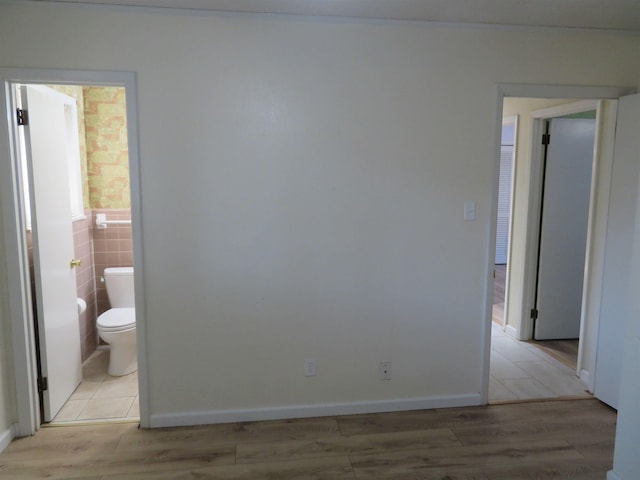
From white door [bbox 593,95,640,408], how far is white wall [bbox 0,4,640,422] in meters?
0.38

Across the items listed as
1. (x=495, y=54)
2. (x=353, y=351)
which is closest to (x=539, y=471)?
(x=353, y=351)

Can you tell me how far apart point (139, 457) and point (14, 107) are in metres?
2.08

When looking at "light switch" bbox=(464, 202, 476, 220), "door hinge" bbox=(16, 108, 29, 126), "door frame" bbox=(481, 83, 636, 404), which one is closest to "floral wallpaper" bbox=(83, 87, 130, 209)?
"door hinge" bbox=(16, 108, 29, 126)

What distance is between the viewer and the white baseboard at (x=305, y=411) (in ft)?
8.94

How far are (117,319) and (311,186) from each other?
6.38 ft

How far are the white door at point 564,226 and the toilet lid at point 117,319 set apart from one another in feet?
12.0

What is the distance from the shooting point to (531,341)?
4.23 m

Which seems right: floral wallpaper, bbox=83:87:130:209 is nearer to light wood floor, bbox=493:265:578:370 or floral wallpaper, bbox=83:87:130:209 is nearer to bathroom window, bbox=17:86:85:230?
bathroom window, bbox=17:86:85:230

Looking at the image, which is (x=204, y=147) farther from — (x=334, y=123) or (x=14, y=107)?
(x=14, y=107)

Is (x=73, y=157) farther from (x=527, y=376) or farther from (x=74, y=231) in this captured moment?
(x=527, y=376)

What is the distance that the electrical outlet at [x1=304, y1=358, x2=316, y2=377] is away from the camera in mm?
2809

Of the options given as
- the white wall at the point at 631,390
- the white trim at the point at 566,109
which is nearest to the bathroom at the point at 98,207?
the white wall at the point at 631,390

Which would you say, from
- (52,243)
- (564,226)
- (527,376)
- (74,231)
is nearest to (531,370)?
(527,376)

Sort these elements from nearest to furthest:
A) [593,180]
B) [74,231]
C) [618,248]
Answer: [618,248] → [593,180] → [74,231]
